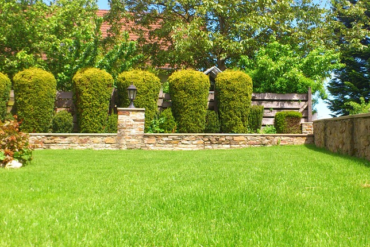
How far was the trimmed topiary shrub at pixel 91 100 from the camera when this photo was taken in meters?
12.1

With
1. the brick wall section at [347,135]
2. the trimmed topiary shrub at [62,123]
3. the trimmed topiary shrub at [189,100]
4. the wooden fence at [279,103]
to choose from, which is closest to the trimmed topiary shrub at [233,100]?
the trimmed topiary shrub at [189,100]

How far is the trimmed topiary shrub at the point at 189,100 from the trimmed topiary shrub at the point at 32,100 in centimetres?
422

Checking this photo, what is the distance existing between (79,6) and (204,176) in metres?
14.7

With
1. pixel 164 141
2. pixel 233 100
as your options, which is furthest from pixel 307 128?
pixel 164 141

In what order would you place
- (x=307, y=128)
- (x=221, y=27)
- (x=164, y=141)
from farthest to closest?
(x=221, y=27), (x=307, y=128), (x=164, y=141)

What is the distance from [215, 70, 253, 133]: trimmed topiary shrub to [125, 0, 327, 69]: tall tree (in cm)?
380

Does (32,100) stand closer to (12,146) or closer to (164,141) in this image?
(164,141)

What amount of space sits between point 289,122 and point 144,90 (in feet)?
16.9

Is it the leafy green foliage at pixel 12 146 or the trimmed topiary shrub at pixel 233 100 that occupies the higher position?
the trimmed topiary shrub at pixel 233 100

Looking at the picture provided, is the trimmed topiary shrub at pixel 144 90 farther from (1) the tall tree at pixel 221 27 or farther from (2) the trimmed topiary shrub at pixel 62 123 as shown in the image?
(1) the tall tree at pixel 221 27

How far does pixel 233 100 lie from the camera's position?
41.5 ft

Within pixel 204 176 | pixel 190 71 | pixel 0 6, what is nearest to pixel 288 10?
pixel 190 71

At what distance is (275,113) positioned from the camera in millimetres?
13773

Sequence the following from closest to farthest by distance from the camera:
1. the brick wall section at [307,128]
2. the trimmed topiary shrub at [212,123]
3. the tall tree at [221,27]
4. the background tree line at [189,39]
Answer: the trimmed topiary shrub at [212,123], the brick wall section at [307,128], the background tree line at [189,39], the tall tree at [221,27]
